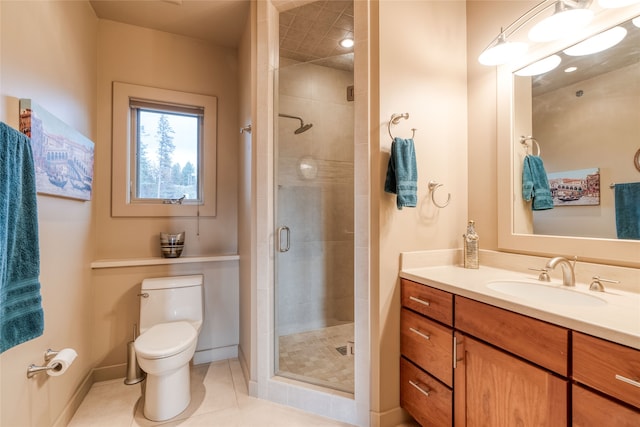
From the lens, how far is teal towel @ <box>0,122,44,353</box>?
0.91m

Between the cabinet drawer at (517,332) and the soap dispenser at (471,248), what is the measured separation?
0.48 m

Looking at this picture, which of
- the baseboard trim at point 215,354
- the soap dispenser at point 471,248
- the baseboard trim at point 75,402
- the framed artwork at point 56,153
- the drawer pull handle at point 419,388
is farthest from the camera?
the baseboard trim at point 215,354

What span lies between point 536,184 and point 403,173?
0.74 metres

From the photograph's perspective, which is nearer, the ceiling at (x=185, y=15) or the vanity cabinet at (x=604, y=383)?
the vanity cabinet at (x=604, y=383)

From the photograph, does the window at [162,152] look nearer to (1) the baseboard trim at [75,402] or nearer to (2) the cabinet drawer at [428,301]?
(1) the baseboard trim at [75,402]

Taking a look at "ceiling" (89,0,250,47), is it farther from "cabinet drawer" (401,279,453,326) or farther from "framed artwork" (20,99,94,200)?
"cabinet drawer" (401,279,453,326)

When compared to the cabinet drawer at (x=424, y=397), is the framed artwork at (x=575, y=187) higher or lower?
higher

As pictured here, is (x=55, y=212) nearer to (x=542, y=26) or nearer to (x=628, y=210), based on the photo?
(x=542, y=26)

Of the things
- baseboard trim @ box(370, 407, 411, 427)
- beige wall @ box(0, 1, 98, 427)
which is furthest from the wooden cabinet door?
beige wall @ box(0, 1, 98, 427)

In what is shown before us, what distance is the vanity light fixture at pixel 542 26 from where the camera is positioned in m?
1.20

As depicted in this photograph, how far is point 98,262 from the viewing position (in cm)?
201

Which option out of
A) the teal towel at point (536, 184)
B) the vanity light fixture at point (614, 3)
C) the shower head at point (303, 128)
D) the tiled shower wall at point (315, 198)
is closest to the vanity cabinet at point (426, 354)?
the tiled shower wall at point (315, 198)

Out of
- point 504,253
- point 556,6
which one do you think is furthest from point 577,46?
point 504,253

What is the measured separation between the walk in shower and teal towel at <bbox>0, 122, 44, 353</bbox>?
3.75ft
